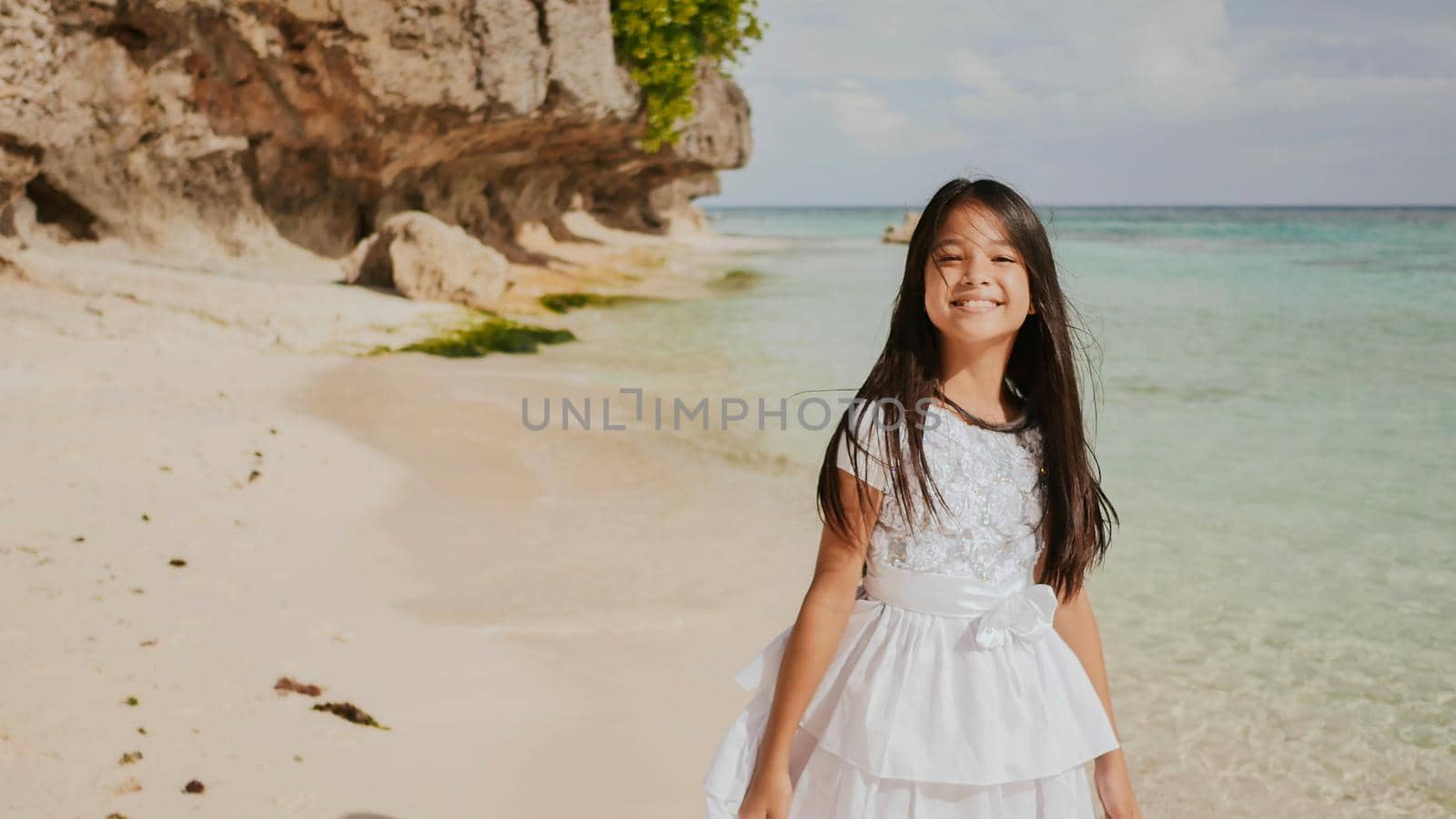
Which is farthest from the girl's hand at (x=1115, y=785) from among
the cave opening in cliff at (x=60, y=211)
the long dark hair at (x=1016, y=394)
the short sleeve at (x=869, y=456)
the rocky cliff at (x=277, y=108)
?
the cave opening in cliff at (x=60, y=211)

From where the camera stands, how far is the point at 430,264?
45.0 ft

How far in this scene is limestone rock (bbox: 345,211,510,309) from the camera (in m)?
13.7

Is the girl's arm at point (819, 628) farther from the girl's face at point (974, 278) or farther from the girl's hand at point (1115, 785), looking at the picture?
the girl's hand at point (1115, 785)

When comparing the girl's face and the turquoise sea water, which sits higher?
the girl's face

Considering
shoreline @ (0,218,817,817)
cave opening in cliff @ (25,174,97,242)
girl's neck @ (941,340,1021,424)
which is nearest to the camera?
girl's neck @ (941,340,1021,424)

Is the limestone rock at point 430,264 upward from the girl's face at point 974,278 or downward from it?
downward

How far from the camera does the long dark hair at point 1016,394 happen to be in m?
1.87

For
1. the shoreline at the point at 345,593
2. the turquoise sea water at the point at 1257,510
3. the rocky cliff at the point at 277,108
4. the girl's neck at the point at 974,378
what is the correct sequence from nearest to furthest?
the girl's neck at the point at 974,378 < the shoreline at the point at 345,593 < the turquoise sea water at the point at 1257,510 < the rocky cliff at the point at 277,108

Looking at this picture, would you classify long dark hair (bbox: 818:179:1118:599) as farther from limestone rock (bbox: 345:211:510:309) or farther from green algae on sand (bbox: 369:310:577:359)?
limestone rock (bbox: 345:211:510:309)

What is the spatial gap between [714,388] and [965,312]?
30.0 ft

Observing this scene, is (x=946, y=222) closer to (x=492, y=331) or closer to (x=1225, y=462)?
(x=1225, y=462)

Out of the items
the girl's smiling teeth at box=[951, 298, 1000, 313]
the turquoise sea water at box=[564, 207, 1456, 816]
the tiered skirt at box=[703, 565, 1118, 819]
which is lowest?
the turquoise sea water at box=[564, 207, 1456, 816]

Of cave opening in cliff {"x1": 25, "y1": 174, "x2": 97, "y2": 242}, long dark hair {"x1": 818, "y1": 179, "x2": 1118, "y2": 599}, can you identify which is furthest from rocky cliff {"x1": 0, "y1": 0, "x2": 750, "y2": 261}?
long dark hair {"x1": 818, "y1": 179, "x2": 1118, "y2": 599}

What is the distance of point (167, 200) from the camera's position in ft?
44.1
